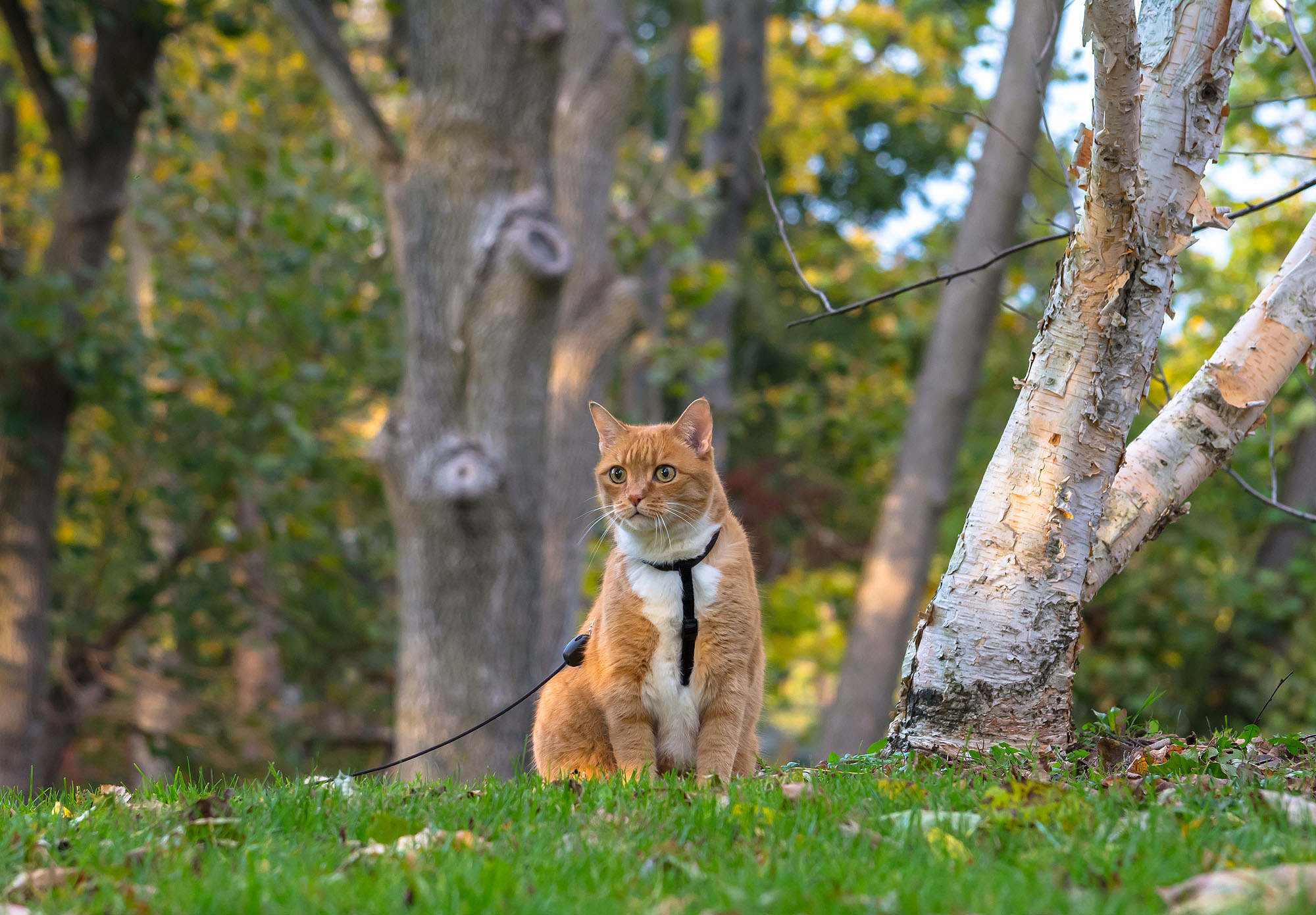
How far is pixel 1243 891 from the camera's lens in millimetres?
2129

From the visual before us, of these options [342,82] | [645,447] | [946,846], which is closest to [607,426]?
[645,447]

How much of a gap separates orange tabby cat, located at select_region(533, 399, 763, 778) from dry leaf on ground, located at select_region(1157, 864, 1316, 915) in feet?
5.49

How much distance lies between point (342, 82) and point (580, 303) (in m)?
3.44

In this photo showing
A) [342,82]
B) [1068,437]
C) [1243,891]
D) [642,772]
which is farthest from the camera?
[342,82]

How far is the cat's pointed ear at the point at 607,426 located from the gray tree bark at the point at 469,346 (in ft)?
7.64

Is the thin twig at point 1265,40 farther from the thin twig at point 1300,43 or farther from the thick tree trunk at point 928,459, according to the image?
the thick tree trunk at point 928,459

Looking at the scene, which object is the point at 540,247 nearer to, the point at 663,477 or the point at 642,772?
the point at 663,477

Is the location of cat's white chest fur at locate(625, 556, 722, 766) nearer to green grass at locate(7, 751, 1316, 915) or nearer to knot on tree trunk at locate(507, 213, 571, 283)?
green grass at locate(7, 751, 1316, 915)

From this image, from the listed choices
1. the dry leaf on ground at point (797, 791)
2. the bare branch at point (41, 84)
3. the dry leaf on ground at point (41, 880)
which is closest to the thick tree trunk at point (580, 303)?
the bare branch at point (41, 84)

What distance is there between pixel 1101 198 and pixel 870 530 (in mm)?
16200

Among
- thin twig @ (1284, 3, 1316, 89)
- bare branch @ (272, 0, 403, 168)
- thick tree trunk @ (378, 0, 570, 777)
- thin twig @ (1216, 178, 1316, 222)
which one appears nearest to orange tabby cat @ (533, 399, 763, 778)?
thin twig @ (1216, 178, 1316, 222)

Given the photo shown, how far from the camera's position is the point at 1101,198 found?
363 centimetres

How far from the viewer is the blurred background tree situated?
9.98 metres

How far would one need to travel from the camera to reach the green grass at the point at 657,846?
229 centimetres
